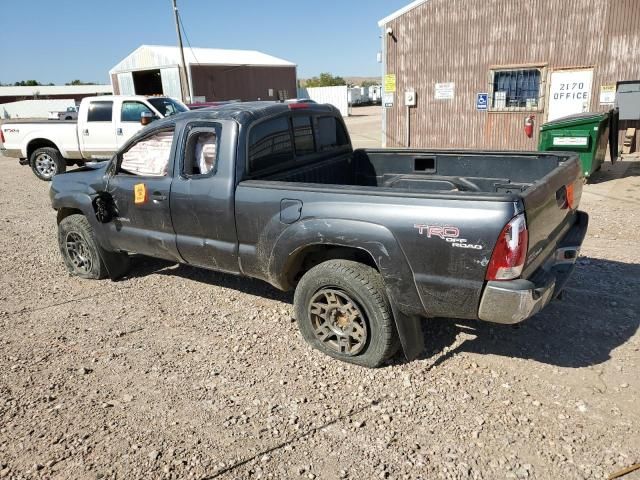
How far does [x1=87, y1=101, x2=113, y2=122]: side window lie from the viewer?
38.3 ft

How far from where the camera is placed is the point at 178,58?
3072 centimetres

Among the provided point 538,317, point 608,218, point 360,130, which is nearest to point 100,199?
point 538,317

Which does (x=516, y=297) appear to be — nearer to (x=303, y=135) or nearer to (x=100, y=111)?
(x=303, y=135)

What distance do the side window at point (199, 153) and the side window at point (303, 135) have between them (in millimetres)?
772

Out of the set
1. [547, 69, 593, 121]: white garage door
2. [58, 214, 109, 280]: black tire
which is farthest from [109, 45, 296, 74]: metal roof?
[58, 214, 109, 280]: black tire

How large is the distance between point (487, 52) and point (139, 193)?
11.5 meters

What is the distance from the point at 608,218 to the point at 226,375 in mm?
6018

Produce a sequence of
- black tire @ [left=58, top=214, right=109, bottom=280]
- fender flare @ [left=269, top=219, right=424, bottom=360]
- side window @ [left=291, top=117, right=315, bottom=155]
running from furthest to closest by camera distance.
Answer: black tire @ [left=58, top=214, right=109, bottom=280], side window @ [left=291, top=117, right=315, bottom=155], fender flare @ [left=269, top=219, right=424, bottom=360]

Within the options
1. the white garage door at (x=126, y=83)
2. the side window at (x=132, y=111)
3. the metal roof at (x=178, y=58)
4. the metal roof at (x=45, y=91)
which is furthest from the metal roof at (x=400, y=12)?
the metal roof at (x=45, y=91)

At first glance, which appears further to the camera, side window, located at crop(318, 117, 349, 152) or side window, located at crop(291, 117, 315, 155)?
side window, located at crop(318, 117, 349, 152)

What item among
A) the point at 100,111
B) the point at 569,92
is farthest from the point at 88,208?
the point at 569,92

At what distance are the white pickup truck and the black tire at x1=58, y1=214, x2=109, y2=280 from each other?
6.35 m

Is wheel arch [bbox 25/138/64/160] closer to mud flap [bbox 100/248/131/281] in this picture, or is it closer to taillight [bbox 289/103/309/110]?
mud flap [bbox 100/248/131/281]

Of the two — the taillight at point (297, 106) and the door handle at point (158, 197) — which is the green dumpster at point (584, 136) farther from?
the door handle at point (158, 197)
